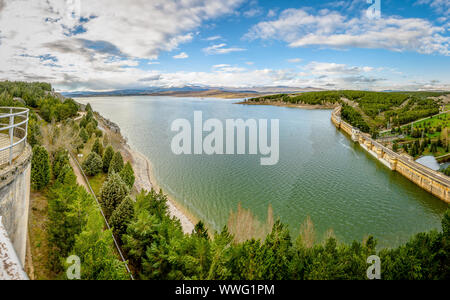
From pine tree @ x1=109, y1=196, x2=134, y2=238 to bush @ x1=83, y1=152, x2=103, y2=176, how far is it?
1079cm

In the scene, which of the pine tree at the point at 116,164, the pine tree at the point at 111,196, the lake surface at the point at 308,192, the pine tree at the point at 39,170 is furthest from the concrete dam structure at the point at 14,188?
the pine tree at the point at 116,164

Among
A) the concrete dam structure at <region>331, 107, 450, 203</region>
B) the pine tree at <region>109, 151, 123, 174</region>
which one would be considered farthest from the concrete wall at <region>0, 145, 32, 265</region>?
the concrete dam structure at <region>331, 107, 450, 203</region>

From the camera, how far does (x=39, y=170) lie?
600 inches

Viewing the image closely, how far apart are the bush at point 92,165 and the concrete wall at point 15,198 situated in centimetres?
1390

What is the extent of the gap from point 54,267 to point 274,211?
520 inches

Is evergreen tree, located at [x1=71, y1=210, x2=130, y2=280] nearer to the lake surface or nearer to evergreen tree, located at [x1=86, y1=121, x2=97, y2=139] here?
the lake surface

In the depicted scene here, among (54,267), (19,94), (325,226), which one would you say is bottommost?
(325,226)

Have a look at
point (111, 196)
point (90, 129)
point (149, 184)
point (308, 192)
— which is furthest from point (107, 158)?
point (308, 192)

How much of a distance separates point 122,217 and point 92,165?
11.4m

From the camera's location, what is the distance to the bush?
21609mm

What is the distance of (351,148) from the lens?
137 feet

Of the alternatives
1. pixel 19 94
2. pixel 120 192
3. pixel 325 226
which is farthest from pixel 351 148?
pixel 19 94

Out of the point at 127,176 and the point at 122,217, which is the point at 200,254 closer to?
the point at 122,217

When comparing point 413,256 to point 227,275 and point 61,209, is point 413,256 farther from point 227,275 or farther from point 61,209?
point 61,209
